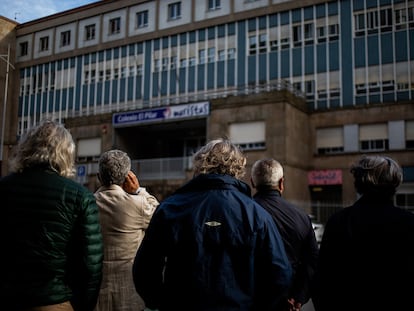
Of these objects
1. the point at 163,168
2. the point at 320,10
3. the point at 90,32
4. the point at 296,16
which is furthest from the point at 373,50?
the point at 90,32

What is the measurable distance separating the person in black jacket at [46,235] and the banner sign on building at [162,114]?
1020 inches

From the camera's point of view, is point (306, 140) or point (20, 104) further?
point (20, 104)

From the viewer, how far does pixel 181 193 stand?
2.89 metres

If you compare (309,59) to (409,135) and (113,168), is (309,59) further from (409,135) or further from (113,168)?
(113,168)

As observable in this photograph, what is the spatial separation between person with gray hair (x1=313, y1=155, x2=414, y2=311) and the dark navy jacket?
57 cm

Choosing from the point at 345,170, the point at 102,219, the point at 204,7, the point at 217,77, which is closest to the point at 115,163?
the point at 102,219

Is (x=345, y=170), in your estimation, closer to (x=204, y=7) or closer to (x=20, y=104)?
(x=204, y=7)

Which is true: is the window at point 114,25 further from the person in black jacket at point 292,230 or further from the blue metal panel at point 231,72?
the person in black jacket at point 292,230

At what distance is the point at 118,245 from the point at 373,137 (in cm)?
2695

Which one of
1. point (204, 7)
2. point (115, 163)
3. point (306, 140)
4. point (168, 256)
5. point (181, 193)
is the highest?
point (204, 7)

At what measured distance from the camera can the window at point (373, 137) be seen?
28.4 meters

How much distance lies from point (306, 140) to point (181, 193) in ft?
90.7

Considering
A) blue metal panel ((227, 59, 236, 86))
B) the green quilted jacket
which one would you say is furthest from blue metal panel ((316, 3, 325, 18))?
the green quilted jacket

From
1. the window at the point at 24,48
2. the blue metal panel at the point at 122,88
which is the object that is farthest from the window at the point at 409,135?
the window at the point at 24,48
